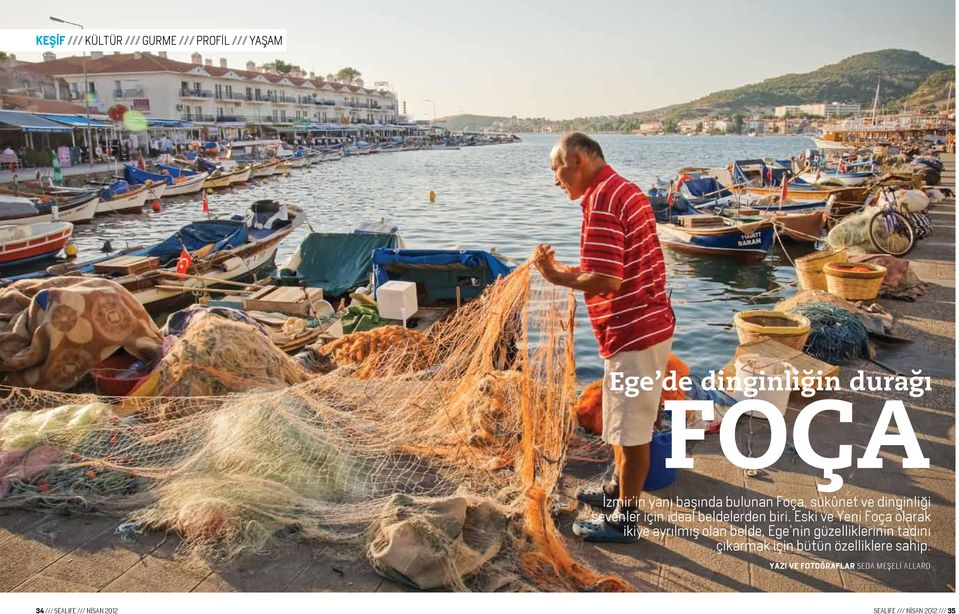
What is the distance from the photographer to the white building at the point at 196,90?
64562mm

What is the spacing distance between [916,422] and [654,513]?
2576mm

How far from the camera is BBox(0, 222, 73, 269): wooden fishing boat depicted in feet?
56.0

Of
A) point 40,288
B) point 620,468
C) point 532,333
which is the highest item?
point 40,288

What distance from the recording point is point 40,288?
20.8 ft

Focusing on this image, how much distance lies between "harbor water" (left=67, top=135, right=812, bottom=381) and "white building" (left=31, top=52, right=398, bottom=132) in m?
18.8

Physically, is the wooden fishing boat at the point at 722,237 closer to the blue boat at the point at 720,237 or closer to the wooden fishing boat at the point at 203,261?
the blue boat at the point at 720,237

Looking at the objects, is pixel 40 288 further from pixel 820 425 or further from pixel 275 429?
pixel 820 425

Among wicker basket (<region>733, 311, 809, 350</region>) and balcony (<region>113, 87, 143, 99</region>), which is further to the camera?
balcony (<region>113, 87, 143, 99</region>)

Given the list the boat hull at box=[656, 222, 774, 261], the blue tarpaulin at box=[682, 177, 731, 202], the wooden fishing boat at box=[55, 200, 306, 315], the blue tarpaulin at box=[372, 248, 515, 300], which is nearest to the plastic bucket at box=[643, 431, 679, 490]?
the blue tarpaulin at box=[372, 248, 515, 300]

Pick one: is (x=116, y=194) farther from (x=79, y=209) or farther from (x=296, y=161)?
(x=296, y=161)

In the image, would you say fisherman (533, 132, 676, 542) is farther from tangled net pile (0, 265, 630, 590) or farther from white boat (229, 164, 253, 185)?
white boat (229, 164, 253, 185)

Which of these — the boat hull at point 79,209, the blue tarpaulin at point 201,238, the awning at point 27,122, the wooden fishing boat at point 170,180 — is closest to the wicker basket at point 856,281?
the blue tarpaulin at point 201,238

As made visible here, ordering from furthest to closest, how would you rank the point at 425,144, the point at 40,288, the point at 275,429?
the point at 425,144
the point at 40,288
the point at 275,429

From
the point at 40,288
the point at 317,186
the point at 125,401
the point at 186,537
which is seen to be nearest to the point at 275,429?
the point at 186,537
